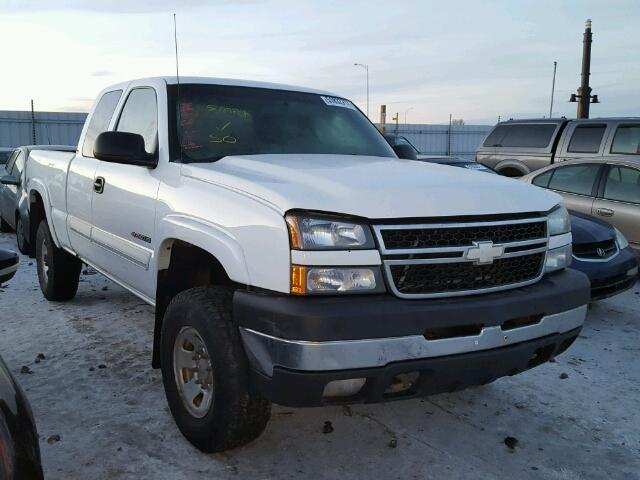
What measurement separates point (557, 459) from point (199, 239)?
2117 millimetres

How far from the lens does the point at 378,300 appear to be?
8.09 feet

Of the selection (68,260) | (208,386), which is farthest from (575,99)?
(208,386)

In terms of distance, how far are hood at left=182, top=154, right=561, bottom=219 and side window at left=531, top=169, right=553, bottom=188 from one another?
4950mm

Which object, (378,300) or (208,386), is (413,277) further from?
(208,386)

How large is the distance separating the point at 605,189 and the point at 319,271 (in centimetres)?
584

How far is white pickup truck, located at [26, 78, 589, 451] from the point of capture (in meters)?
2.44

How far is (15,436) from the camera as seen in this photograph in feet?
5.81

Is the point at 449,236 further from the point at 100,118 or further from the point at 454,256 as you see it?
the point at 100,118

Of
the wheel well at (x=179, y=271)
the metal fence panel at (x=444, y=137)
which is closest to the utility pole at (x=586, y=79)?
the metal fence panel at (x=444, y=137)

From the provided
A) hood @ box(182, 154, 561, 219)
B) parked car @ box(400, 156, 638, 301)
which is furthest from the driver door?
parked car @ box(400, 156, 638, 301)

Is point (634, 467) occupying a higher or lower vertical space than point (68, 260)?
lower

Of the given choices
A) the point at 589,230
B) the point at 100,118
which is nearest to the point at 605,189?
the point at 589,230

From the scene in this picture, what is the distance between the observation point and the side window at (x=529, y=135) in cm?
1182

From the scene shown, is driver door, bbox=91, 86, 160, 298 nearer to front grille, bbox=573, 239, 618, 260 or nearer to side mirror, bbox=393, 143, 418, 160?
side mirror, bbox=393, 143, 418, 160
